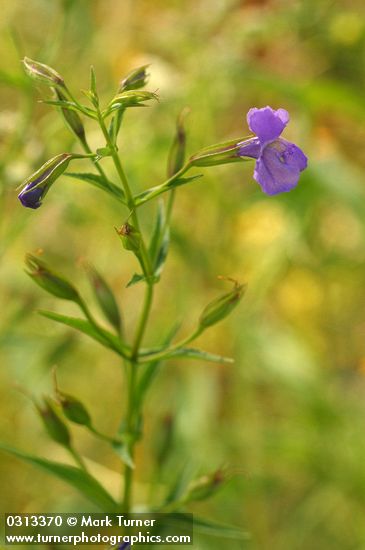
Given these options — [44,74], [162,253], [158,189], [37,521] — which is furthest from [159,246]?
[37,521]

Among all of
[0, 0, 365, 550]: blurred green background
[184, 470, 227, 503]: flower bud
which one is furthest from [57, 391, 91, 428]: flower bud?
[0, 0, 365, 550]: blurred green background

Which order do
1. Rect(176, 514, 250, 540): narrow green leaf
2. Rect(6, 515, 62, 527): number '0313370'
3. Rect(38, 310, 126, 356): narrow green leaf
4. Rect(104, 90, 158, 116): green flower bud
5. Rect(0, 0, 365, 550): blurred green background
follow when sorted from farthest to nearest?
Rect(0, 0, 365, 550): blurred green background < Rect(6, 515, 62, 527): number '0313370' < Rect(176, 514, 250, 540): narrow green leaf < Rect(38, 310, 126, 356): narrow green leaf < Rect(104, 90, 158, 116): green flower bud

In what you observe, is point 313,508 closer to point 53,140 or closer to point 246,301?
point 246,301

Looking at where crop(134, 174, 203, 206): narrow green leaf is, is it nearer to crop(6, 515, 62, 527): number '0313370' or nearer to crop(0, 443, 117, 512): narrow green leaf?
crop(0, 443, 117, 512): narrow green leaf

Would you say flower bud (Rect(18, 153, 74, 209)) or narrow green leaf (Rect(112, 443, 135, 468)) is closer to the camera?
flower bud (Rect(18, 153, 74, 209))

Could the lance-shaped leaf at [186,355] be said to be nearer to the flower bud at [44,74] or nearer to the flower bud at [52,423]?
the flower bud at [52,423]

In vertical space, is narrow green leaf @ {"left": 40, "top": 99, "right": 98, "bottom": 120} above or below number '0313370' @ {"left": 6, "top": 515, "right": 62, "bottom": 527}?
above

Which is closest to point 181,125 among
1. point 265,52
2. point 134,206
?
point 134,206
